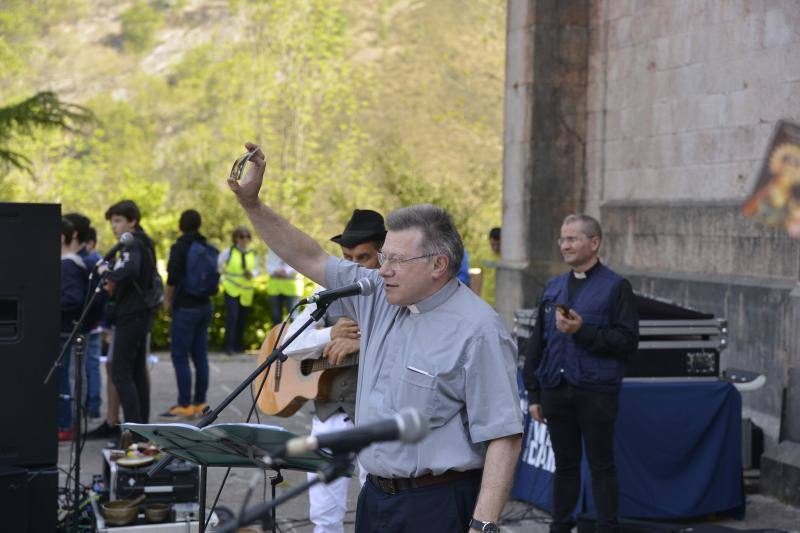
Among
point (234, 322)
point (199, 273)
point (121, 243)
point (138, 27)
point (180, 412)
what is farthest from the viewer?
point (138, 27)

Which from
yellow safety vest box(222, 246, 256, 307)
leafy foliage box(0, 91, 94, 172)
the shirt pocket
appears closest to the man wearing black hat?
the shirt pocket

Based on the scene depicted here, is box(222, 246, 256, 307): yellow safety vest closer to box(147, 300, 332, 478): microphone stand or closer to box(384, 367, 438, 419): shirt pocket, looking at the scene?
box(147, 300, 332, 478): microphone stand

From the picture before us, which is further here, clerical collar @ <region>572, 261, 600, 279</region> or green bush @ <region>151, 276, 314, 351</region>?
green bush @ <region>151, 276, 314, 351</region>

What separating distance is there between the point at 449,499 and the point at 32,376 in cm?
264

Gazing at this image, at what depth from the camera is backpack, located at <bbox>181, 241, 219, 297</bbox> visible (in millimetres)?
10648

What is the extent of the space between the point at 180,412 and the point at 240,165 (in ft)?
25.1

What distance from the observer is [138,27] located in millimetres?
91688

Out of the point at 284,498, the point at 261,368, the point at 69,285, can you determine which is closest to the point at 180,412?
the point at 69,285

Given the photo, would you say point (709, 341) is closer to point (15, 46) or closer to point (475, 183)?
point (475, 183)

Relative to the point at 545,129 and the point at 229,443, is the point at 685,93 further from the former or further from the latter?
the point at 229,443

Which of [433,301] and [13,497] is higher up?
[433,301]

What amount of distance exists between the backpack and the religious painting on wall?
16.2 ft

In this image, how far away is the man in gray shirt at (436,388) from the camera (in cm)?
362

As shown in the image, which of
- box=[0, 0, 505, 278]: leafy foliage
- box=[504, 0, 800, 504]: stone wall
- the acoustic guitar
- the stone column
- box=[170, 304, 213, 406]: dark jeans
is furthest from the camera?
box=[0, 0, 505, 278]: leafy foliage
